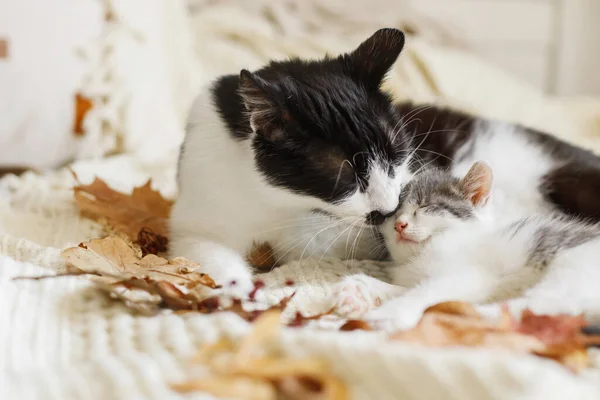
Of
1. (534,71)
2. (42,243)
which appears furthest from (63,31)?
(534,71)

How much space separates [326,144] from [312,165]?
0.04 meters

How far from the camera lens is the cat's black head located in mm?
1018

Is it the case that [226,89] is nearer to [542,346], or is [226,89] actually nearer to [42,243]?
[42,243]

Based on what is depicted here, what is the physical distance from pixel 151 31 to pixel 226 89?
3.52 feet

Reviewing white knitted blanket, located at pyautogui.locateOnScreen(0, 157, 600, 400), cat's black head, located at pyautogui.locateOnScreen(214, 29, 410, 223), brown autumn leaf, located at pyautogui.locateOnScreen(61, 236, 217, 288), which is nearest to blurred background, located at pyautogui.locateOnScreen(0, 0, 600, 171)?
cat's black head, located at pyautogui.locateOnScreen(214, 29, 410, 223)

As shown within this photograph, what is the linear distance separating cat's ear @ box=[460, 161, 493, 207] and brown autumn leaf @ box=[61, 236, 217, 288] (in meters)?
0.58

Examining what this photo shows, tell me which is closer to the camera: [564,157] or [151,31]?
[564,157]

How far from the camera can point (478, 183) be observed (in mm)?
1207

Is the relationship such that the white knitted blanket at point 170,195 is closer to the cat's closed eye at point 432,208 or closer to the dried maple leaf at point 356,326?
the dried maple leaf at point 356,326

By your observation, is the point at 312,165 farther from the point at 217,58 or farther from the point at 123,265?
the point at 217,58

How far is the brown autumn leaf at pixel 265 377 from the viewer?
1.89 ft

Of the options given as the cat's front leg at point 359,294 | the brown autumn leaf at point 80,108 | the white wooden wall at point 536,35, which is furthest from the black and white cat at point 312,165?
the white wooden wall at point 536,35

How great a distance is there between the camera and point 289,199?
1.09m

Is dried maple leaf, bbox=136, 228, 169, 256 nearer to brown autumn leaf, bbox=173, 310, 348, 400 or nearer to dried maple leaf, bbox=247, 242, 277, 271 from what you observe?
dried maple leaf, bbox=247, 242, 277, 271
